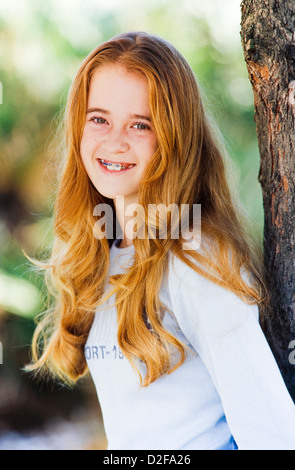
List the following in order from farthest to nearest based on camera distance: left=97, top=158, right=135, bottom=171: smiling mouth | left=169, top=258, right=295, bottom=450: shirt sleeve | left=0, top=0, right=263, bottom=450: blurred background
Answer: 1. left=0, top=0, right=263, bottom=450: blurred background
2. left=97, top=158, right=135, bottom=171: smiling mouth
3. left=169, top=258, right=295, bottom=450: shirt sleeve

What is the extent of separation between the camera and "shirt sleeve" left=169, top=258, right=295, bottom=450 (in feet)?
3.36

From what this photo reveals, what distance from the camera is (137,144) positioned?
1276 mm

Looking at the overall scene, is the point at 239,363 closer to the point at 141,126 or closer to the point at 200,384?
the point at 200,384

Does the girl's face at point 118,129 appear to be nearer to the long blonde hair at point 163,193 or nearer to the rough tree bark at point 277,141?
the long blonde hair at point 163,193

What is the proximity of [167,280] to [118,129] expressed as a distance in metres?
0.40

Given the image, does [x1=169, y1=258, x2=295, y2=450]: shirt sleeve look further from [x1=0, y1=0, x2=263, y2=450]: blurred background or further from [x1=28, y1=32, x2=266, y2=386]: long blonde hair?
[x1=0, y1=0, x2=263, y2=450]: blurred background

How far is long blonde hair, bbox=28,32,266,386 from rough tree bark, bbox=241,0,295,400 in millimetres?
80

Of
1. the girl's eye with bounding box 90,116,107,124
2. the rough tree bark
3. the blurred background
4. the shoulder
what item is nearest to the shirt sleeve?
the shoulder

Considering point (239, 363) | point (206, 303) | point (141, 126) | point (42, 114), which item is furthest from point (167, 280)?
point (42, 114)

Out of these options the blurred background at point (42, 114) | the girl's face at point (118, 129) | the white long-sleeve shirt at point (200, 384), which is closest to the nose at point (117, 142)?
the girl's face at point (118, 129)

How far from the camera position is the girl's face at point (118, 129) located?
1.26 meters

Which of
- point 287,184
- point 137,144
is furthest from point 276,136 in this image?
point 137,144

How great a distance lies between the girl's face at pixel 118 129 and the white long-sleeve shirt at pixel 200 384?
0.76 ft

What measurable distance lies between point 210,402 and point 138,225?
18.7 inches
